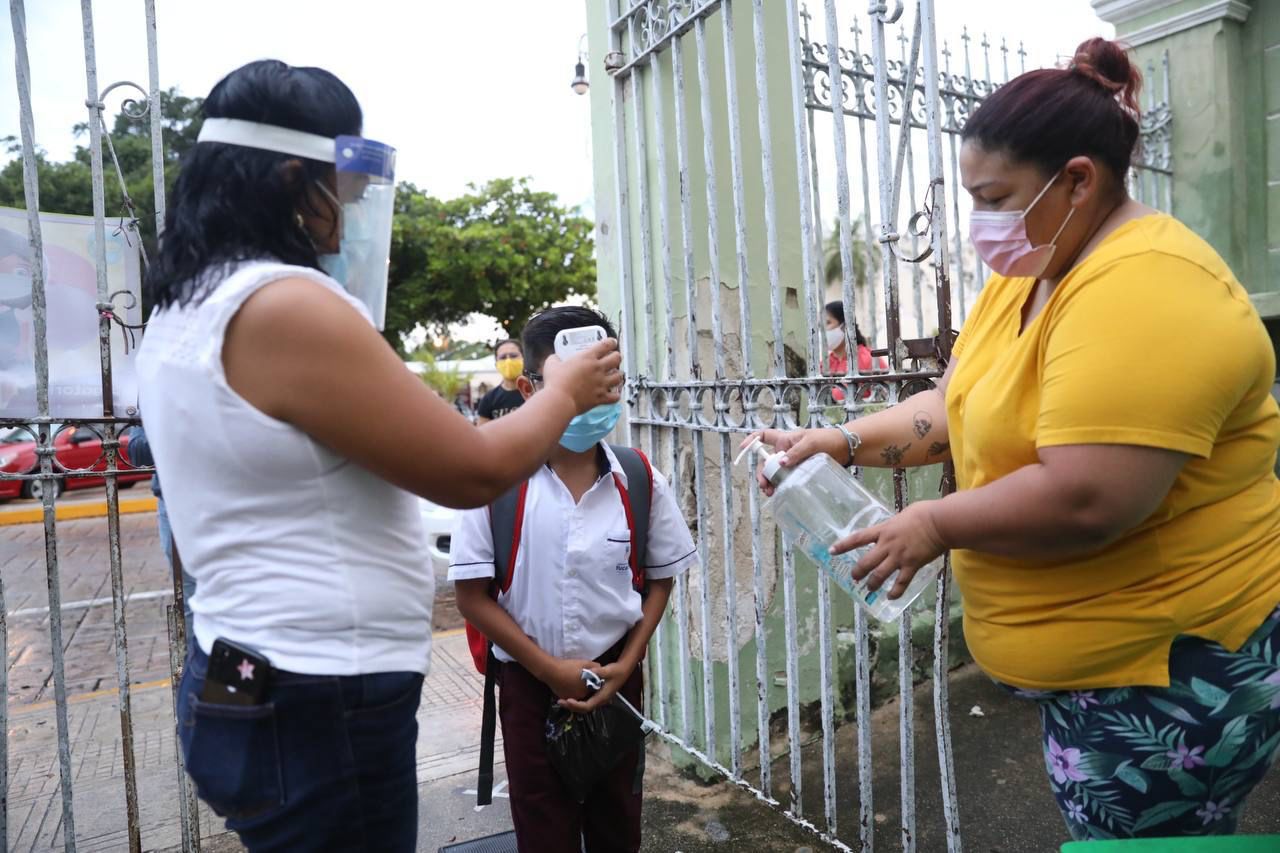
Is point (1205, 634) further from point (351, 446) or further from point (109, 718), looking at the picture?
point (109, 718)

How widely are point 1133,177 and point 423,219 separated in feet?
59.5

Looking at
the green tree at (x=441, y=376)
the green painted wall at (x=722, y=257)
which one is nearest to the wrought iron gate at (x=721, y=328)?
the green painted wall at (x=722, y=257)

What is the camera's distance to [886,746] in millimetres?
3682

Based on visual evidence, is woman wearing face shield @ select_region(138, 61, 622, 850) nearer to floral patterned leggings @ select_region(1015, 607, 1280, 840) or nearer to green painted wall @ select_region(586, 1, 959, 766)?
floral patterned leggings @ select_region(1015, 607, 1280, 840)

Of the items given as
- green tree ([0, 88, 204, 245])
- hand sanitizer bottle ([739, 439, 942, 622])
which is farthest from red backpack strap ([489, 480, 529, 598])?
green tree ([0, 88, 204, 245])

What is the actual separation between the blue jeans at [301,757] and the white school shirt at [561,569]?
86 centimetres

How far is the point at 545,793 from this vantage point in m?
2.17

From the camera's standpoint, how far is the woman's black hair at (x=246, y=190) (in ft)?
4.09

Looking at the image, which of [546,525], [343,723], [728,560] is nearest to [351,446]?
[343,723]

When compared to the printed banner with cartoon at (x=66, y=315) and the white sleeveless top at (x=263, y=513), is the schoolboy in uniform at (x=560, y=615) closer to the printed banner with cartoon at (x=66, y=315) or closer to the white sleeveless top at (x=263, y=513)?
the white sleeveless top at (x=263, y=513)

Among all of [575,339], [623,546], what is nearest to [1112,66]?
[575,339]

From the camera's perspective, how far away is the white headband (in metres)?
1.26

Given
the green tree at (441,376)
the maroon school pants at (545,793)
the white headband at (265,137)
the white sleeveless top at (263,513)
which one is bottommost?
the maroon school pants at (545,793)

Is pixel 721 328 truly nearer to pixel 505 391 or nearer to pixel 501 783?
pixel 501 783
